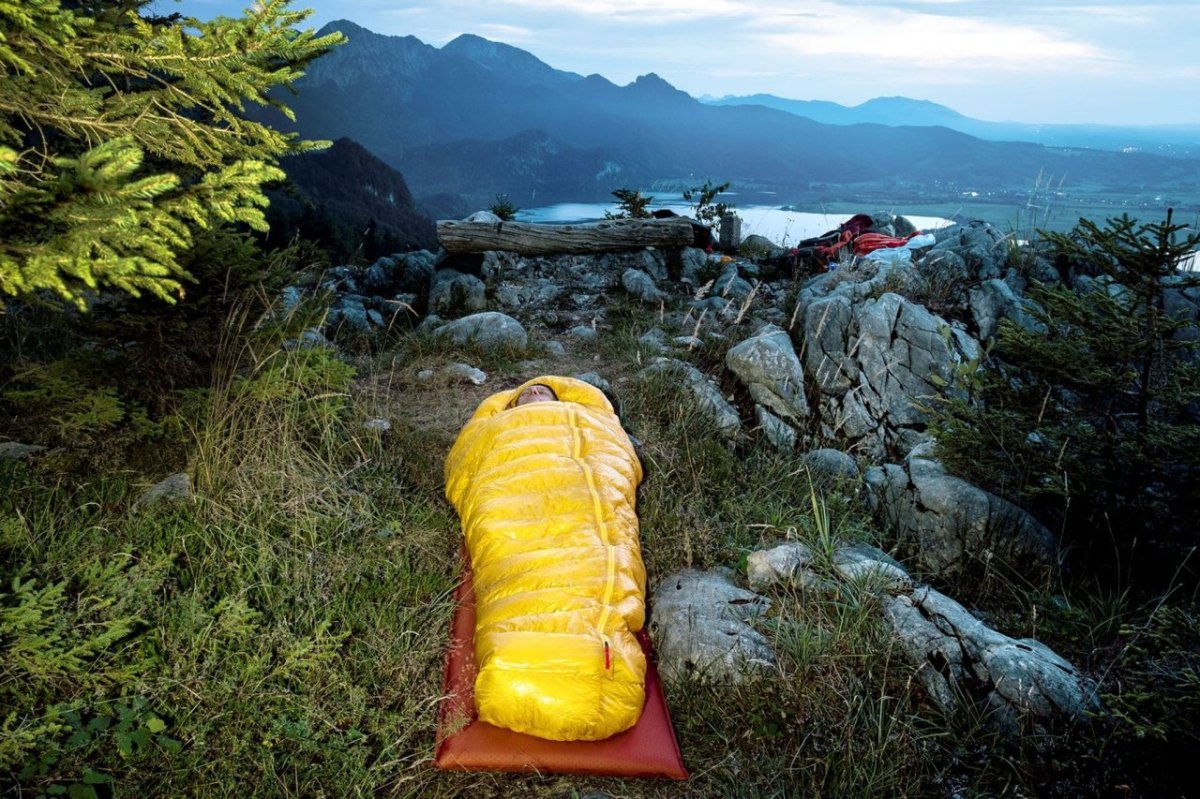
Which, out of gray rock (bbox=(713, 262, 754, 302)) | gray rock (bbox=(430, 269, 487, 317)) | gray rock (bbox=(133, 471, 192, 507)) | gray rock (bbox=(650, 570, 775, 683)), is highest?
gray rock (bbox=(713, 262, 754, 302))

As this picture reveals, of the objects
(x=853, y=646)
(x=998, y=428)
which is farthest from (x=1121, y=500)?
(x=853, y=646)

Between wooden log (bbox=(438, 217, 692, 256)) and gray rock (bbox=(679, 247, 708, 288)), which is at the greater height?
wooden log (bbox=(438, 217, 692, 256))

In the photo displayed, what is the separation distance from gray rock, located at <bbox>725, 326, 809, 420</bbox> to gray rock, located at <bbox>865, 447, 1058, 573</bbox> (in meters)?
1.68

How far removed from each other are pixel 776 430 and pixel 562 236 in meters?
5.47

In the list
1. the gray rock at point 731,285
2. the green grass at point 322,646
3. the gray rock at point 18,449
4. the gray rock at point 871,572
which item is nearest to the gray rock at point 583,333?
the gray rock at point 731,285

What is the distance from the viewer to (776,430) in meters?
5.90

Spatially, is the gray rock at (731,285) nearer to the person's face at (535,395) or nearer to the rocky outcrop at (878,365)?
the rocky outcrop at (878,365)

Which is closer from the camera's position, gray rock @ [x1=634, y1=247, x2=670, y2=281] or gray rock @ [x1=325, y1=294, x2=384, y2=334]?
gray rock @ [x1=325, y1=294, x2=384, y2=334]

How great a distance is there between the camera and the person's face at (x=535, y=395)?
4.20 meters

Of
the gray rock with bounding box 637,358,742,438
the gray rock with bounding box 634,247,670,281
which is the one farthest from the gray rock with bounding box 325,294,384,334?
the gray rock with bounding box 634,247,670,281

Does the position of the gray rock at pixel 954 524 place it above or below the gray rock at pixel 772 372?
below

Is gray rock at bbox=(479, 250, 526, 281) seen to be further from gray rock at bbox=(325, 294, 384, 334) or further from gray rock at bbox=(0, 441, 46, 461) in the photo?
gray rock at bbox=(0, 441, 46, 461)

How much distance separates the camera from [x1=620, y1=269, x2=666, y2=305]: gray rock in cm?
900

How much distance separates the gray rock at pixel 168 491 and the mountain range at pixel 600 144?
4955 centimetres
